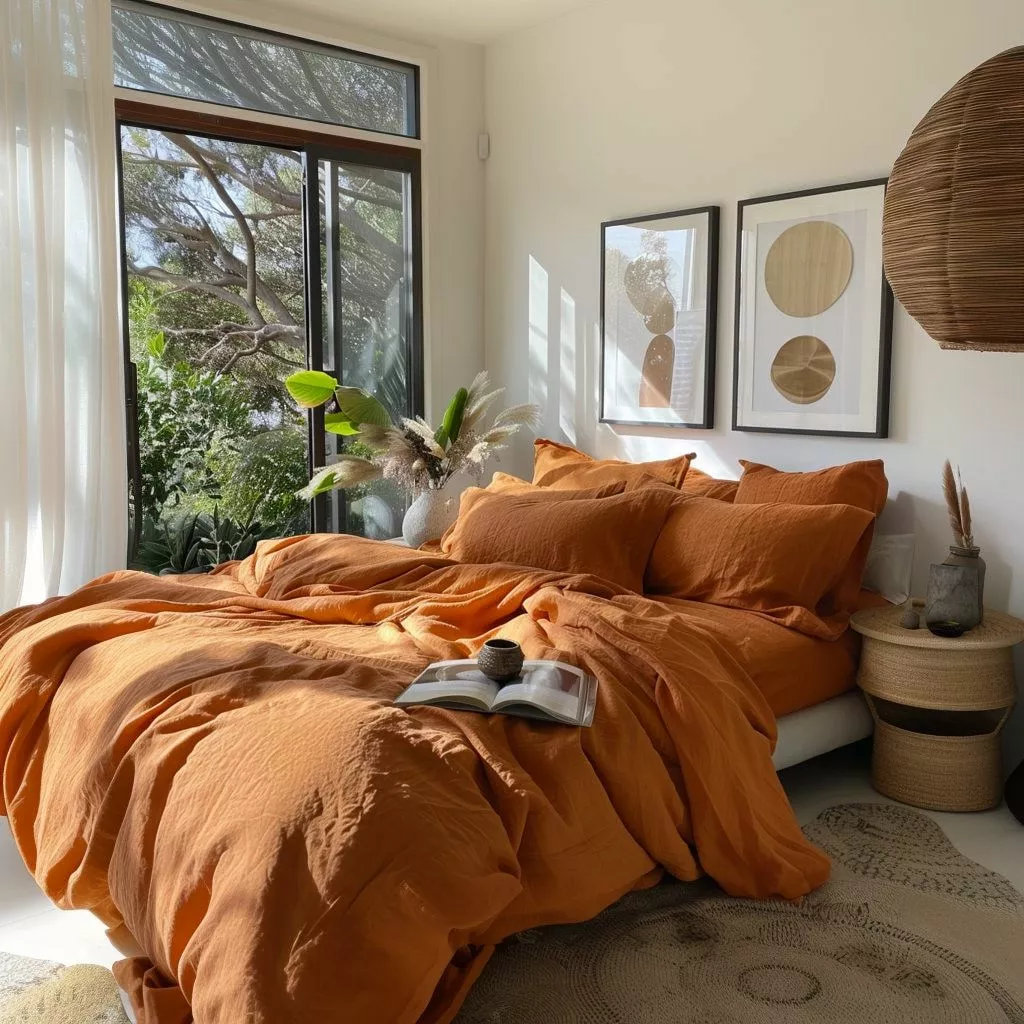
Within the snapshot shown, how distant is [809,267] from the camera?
12.5ft

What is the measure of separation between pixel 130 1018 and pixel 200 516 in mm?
4595

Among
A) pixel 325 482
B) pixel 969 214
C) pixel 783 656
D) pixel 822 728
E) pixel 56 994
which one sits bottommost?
pixel 56 994

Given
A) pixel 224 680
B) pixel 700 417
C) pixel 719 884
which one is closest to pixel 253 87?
pixel 700 417

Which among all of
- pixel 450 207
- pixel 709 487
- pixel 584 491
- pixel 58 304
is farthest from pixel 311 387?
pixel 709 487

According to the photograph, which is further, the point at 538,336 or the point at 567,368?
the point at 538,336

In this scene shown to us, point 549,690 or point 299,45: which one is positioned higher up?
point 299,45

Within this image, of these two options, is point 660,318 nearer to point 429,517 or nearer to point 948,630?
point 429,517

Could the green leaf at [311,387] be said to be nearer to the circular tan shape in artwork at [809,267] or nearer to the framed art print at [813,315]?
the framed art print at [813,315]

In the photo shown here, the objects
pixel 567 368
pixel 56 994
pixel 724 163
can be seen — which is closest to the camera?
pixel 56 994

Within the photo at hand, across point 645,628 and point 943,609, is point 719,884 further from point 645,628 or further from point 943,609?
point 943,609

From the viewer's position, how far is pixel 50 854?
242cm

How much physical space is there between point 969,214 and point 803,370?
8.02 ft

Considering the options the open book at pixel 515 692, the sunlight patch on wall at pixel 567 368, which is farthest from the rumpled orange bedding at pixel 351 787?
the sunlight patch on wall at pixel 567 368

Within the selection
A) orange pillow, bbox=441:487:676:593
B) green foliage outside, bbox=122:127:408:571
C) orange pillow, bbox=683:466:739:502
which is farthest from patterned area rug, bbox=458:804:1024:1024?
green foliage outside, bbox=122:127:408:571
